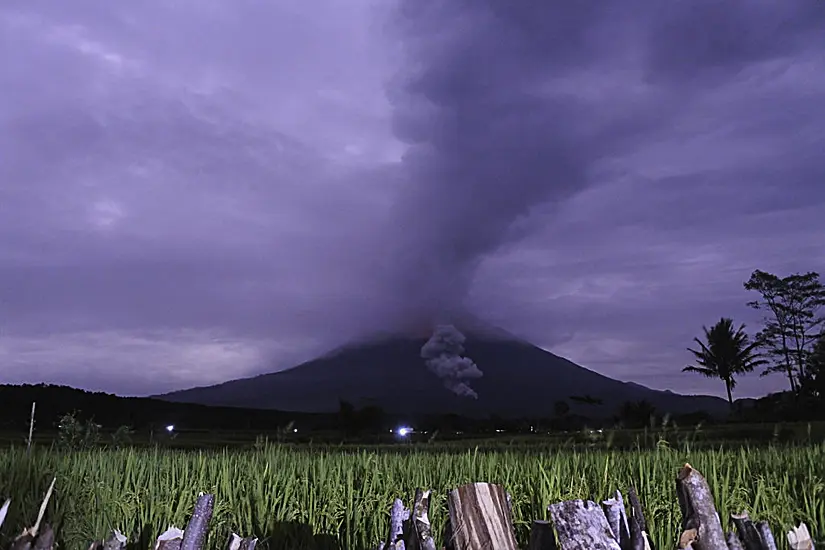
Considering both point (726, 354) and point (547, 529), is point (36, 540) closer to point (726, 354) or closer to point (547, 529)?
point (547, 529)

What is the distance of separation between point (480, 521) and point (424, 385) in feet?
452

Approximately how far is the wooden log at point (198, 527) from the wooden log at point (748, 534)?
2239 mm

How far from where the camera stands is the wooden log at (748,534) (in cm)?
247

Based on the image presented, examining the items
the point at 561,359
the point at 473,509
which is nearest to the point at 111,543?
the point at 473,509

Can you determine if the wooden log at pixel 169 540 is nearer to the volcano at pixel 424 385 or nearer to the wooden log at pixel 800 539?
the wooden log at pixel 800 539

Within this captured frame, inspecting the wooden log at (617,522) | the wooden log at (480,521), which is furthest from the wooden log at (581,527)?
the wooden log at (617,522)

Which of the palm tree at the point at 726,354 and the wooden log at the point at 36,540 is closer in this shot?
the wooden log at the point at 36,540

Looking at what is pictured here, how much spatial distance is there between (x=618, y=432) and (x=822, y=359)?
21.4 meters

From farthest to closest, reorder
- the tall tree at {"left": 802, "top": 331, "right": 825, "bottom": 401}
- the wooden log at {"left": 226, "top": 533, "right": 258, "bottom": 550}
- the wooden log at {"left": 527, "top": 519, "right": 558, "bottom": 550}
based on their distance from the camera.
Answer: the tall tree at {"left": 802, "top": 331, "right": 825, "bottom": 401} → the wooden log at {"left": 226, "top": 533, "right": 258, "bottom": 550} → the wooden log at {"left": 527, "top": 519, "right": 558, "bottom": 550}

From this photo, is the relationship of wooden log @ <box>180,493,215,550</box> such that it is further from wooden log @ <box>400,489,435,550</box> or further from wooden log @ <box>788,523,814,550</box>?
wooden log @ <box>788,523,814,550</box>

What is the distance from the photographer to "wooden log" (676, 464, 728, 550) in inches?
94.0

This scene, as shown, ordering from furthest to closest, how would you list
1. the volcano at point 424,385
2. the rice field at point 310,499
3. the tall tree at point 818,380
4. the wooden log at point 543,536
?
the volcano at point 424,385
the tall tree at point 818,380
the rice field at point 310,499
the wooden log at point 543,536

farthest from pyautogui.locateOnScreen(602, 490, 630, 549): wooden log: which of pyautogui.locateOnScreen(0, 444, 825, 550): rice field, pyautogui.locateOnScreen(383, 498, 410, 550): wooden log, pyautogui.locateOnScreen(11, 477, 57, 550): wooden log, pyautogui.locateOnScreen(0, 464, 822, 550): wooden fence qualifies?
pyautogui.locateOnScreen(11, 477, 57, 550): wooden log

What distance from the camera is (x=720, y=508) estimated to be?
17.1 feet
